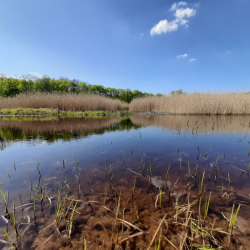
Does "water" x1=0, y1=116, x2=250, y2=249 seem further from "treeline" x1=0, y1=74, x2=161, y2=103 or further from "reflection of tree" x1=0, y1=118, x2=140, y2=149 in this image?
"treeline" x1=0, y1=74, x2=161, y2=103

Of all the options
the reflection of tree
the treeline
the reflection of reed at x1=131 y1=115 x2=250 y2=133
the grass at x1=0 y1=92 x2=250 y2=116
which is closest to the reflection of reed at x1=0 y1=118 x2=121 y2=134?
the reflection of tree

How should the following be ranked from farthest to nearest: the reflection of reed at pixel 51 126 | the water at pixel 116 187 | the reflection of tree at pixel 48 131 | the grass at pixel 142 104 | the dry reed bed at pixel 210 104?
the grass at pixel 142 104 < the dry reed bed at pixel 210 104 < the reflection of reed at pixel 51 126 < the reflection of tree at pixel 48 131 < the water at pixel 116 187

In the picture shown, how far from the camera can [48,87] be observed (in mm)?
44438

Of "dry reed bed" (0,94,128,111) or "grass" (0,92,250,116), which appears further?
"dry reed bed" (0,94,128,111)

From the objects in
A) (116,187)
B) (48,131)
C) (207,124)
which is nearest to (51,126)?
(48,131)

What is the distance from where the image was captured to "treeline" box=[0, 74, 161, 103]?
1484 inches

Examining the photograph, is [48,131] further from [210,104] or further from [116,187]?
[210,104]

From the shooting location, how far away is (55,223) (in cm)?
127

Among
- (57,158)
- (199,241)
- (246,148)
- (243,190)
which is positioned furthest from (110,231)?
(246,148)

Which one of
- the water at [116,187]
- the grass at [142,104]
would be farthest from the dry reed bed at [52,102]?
the water at [116,187]

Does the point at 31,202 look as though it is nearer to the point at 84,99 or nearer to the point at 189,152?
the point at 189,152

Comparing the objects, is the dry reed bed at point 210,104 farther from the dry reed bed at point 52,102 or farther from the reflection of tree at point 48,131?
the dry reed bed at point 52,102

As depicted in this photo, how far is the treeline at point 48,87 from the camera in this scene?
37688mm

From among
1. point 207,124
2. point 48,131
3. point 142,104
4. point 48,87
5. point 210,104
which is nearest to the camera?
point 48,131
